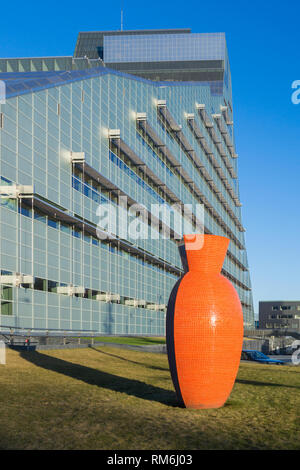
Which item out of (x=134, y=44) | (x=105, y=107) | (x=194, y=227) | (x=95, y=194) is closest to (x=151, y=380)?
(x=95, y=194)

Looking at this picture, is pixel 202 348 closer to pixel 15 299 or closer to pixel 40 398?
pixel 40 398

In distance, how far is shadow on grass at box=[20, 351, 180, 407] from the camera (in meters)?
13.2

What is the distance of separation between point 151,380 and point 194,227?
184 ft

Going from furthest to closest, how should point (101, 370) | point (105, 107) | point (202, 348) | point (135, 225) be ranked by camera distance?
point (135, 225) → point (105, 107) → point (101, 370) → point (202, 348)

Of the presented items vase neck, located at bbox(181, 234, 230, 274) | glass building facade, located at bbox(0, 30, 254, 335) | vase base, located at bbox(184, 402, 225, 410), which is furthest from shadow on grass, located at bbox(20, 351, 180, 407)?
glass building facade, located at bbox(0, 30, 254, 335)

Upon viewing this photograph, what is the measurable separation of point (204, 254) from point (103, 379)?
6.52 meters

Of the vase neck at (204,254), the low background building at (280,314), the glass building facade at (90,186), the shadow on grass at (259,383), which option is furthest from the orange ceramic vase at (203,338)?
the low background building at (280,314)

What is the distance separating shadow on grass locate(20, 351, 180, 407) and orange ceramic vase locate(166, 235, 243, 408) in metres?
1.02

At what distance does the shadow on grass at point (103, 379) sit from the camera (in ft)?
43.2

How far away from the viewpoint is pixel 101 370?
61.4ft

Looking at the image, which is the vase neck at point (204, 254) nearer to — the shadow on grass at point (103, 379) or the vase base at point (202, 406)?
the vase base at point (202, 406)

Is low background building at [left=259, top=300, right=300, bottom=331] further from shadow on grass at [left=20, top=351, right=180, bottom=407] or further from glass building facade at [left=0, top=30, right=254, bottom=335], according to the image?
shadow on grass at [left=20, top=351, right=180, bottom=407]

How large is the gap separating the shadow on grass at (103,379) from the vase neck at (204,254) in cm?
314

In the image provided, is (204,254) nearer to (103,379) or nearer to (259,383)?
(103,379)
